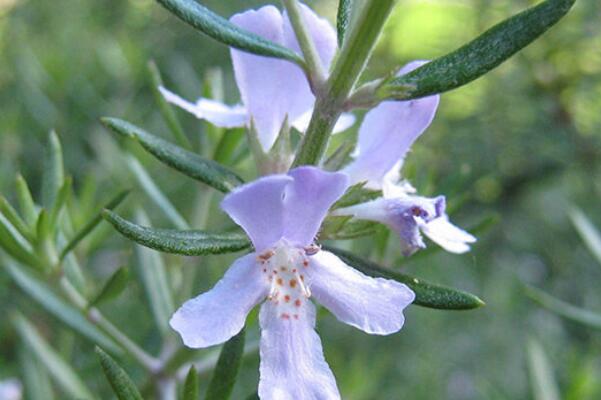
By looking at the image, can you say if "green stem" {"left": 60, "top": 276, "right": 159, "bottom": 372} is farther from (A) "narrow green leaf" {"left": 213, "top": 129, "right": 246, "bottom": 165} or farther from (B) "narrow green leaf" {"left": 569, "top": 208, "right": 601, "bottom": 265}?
(B) "narrow green leaf" {"left": 569, "top": 208, "right": 601, "bottom": 265}

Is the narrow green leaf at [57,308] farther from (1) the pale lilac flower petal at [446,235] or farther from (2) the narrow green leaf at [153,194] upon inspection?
(1) the pale lilac flower petal at [446,235]

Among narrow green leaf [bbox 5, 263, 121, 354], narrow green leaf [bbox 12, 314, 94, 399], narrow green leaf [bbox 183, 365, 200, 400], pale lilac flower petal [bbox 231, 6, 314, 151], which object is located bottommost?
narrow green leaf [bbox 12, 314, 94, 399]

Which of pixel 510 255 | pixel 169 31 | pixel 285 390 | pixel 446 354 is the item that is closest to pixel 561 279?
pixel 510 255

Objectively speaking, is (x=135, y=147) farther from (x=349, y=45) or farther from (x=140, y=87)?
(x=349, y=45)

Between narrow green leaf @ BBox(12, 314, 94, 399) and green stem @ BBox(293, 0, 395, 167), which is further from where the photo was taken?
narrow green leaf @ BBox(12, 314, 94, 399)

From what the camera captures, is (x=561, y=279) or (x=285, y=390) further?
(x=561, y=279)

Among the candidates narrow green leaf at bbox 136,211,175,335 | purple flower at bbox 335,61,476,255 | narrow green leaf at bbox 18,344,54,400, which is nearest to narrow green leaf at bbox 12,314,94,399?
narrow green leaf at bbox 18,344,54,400

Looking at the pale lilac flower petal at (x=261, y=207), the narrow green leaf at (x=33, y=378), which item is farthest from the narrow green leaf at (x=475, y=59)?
the narrow green leaf at (x=33, y=378)
